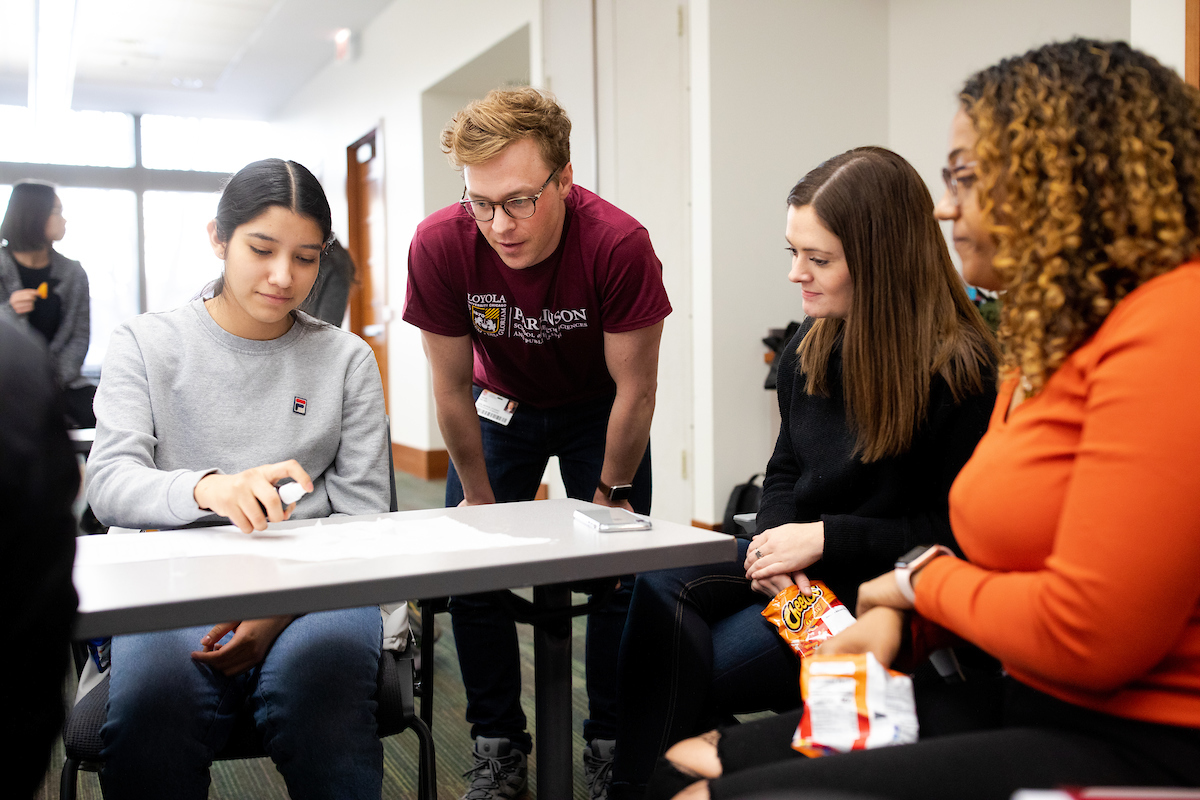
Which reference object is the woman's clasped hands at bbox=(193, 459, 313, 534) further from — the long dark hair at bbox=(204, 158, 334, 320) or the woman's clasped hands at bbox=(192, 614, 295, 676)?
the long dark hair at bbox=(204, 158, 334, 320)

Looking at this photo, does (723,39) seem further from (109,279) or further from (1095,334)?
(109,279)

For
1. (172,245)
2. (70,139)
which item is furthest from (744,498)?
(70,139)

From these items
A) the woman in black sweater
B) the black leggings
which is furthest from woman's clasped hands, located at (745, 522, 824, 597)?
the black leggings

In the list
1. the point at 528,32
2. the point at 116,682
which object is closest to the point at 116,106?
the point at 528,32

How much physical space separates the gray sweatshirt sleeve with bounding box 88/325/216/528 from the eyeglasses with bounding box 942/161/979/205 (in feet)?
3.15

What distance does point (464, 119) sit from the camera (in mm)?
1558

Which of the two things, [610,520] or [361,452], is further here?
[361,452]

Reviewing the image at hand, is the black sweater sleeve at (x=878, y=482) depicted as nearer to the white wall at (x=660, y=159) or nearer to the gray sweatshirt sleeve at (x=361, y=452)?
the gray sweatshirt sleeve at (x=361, y=452)

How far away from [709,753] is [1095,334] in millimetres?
549

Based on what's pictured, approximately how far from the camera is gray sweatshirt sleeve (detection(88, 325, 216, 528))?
115 cm

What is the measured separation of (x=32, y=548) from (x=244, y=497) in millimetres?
494

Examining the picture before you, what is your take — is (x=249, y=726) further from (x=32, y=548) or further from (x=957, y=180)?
(x=957, y=180)

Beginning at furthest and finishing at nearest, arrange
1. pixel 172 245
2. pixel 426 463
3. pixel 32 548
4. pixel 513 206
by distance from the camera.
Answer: pixel 172 245 < pixel 426 463 < pixel 513 206 < pixel 32 548

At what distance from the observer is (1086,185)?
785mm
